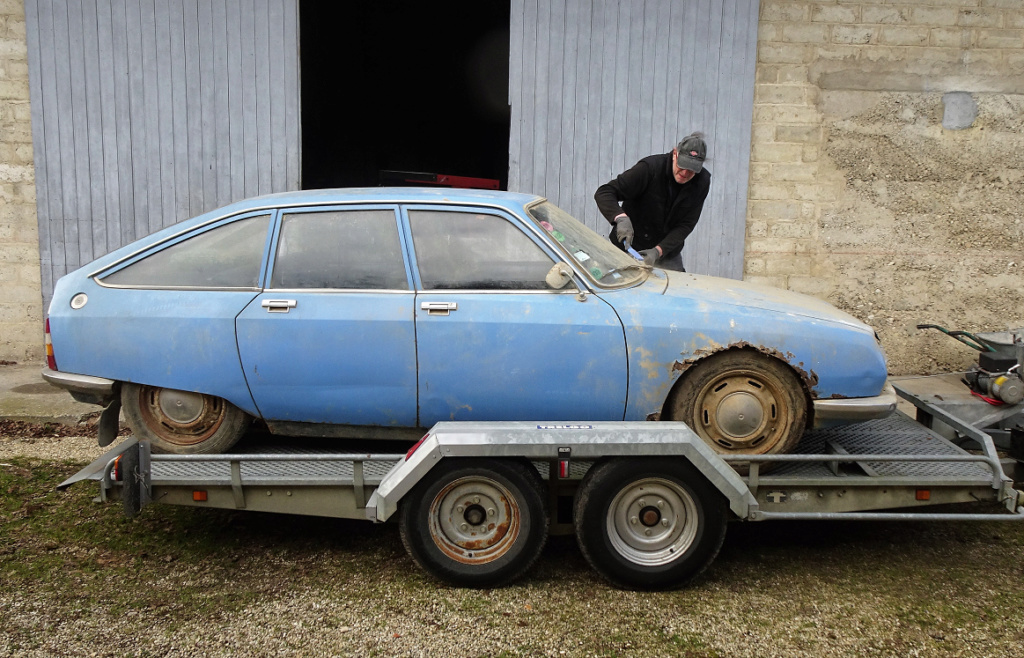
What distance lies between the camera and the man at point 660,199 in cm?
571

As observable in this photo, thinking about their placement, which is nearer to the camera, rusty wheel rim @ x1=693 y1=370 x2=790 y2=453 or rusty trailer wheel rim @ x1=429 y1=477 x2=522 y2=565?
rusty trailer wheel rim @ x1=429 y1=477 x2=522 y2=565

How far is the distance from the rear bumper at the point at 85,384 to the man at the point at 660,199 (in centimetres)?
→ 324

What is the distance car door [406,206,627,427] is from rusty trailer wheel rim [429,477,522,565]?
51cm

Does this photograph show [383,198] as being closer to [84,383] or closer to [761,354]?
[84,383]

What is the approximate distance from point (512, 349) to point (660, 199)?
8.12 ft

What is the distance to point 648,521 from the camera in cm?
360

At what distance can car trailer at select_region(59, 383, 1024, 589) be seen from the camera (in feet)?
11.4

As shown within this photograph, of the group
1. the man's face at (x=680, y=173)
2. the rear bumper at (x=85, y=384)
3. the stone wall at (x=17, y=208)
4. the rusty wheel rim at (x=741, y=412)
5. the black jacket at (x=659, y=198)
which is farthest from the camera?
the stone wall at (x=17, y=208)

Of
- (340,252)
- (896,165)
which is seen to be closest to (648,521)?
(340,252)

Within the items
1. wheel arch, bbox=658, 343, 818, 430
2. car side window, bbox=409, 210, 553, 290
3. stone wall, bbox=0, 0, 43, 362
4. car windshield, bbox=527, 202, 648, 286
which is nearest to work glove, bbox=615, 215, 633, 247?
Result: car windshield, bbox=527, 202, 648, 286

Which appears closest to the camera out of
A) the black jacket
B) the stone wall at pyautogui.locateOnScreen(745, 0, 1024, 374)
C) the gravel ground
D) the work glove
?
the gravel ground

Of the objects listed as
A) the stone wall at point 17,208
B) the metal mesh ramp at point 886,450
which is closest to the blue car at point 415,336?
the metal mesh ramp at point 886,450

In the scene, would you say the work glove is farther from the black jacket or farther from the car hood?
the car hood

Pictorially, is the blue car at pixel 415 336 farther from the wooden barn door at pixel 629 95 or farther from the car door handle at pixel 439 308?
the wooden barn door at pixel 629 95
